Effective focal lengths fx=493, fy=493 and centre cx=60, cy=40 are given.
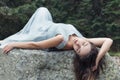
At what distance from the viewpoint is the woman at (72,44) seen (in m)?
5.41

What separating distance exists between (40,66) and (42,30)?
464 millimetres

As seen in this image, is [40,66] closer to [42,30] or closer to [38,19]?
[42,30]

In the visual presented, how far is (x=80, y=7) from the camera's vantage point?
1127 cm

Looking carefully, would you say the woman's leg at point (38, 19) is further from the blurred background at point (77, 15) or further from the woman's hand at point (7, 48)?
the blurred background at point (77, 15)

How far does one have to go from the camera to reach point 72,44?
557 centimetres

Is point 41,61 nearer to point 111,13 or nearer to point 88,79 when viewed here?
point 88,79

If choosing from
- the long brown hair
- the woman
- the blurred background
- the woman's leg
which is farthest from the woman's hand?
the blurred background

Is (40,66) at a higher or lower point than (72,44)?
lower

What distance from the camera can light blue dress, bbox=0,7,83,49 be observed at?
18.4ft

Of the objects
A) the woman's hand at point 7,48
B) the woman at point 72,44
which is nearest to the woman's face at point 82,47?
the woman at point 72,44

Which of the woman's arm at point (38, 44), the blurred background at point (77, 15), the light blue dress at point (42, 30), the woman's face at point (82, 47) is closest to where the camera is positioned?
the woman's face at point (82, 47)

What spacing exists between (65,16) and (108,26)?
4.15ft

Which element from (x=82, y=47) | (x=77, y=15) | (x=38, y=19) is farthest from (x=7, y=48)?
(x=77, y=15)

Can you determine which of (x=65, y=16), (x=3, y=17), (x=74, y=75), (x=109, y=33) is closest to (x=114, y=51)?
(x=109, y=33)
